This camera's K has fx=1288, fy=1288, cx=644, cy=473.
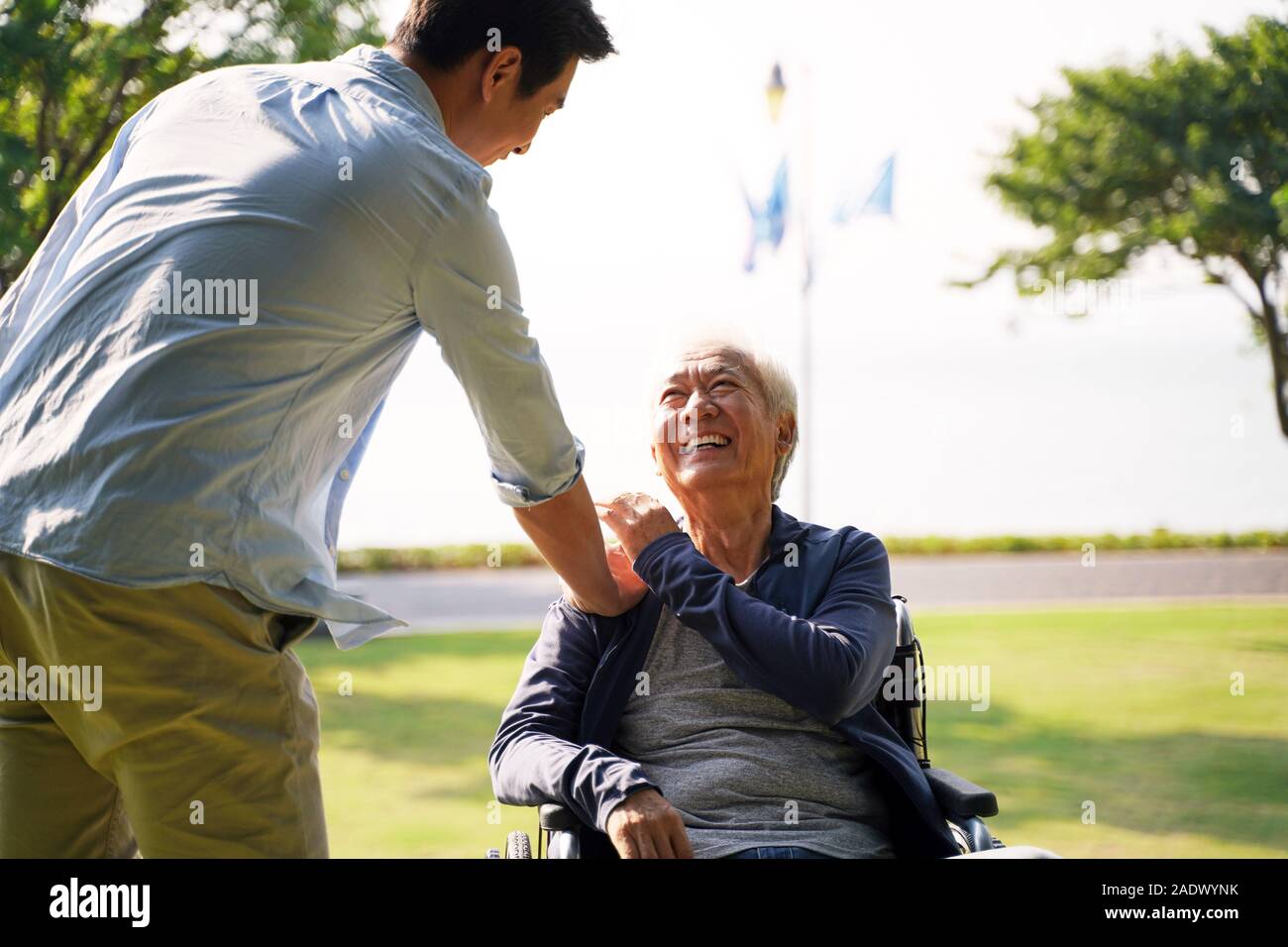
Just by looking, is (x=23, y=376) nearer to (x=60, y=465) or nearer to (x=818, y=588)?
(x=60, y=465)

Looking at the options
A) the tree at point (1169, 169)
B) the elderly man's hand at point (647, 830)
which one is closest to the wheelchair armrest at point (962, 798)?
the elderly man's hand at point (647, 830)

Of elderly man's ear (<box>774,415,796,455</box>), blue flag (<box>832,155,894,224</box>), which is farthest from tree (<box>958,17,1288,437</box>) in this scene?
elderly man's ear (<box>774,415,796,455</box>)

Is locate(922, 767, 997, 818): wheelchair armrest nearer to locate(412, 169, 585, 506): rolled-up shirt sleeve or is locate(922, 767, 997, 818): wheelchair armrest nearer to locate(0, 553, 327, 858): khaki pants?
locate(412, 169, 585, 506): rolled-up shirt sleeve

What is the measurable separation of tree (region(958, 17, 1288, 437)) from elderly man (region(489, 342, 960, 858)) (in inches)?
356

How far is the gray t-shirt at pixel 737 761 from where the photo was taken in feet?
6.68

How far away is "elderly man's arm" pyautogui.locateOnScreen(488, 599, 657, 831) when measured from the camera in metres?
1.96

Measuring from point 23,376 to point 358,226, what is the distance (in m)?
0.44

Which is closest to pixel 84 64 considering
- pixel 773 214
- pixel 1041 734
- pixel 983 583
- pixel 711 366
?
pixel 711 366

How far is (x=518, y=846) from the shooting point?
7.00 ft

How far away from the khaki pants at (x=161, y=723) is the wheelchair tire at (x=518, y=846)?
0.51 metres

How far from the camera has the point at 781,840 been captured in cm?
200
